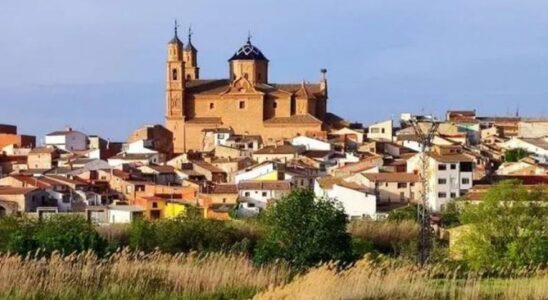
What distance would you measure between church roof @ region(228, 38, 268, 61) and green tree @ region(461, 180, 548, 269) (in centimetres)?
3057

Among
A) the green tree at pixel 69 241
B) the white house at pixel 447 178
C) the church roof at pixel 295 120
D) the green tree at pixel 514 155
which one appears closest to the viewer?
the green tree at pixel 69 241

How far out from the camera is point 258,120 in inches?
1745

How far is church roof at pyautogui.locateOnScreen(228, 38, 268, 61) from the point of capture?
4705 cm

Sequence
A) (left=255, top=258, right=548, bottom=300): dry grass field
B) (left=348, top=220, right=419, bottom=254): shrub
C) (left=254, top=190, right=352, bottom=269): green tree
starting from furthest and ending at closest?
1. (left=348, top=220, right=419, bottom=254): shrub
2. (left=254, top=190, right=352, bottom=269): green tree
3. (left=255, top=258, right=548, bottom=300): dry grass field

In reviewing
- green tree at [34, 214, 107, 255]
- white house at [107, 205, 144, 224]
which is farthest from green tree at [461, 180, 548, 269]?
white house at [107, 205, 144, 224]

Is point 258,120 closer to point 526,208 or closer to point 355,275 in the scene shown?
point 526,208

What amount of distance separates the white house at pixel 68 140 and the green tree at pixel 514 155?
59.0ft

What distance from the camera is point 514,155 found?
35094mm

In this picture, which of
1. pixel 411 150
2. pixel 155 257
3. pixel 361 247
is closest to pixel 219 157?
pixel 411 150

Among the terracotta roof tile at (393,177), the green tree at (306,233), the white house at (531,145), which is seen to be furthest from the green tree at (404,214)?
the white house at (531,145)

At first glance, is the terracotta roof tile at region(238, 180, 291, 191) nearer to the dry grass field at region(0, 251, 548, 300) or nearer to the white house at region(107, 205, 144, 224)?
the white house at region(107, 205, 144, 224)

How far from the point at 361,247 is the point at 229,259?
9.92 m

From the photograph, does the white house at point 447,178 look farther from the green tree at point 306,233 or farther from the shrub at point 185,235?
the green tree at point 306,233

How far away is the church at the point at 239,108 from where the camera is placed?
144 ft
